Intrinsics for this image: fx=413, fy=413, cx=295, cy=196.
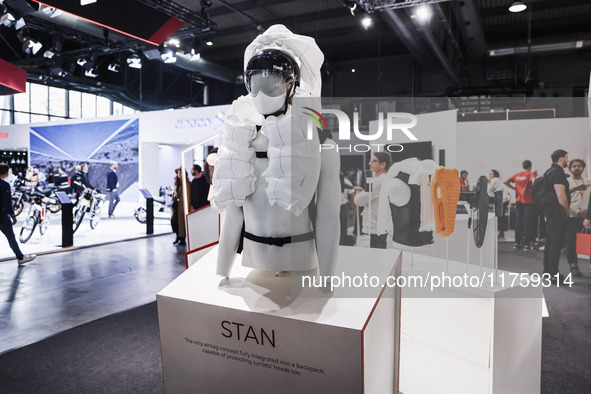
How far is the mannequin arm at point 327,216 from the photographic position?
1.33m

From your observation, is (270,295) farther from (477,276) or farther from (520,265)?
(520,265)

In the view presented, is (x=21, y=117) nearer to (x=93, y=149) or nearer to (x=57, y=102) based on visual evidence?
(x=57, y=102)

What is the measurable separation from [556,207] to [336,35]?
Result: 8.16m

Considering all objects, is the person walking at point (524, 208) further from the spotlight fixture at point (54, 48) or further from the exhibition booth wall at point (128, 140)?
the spotlight fixture at point (54, 48)

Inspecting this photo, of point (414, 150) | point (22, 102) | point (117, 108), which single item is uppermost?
point (117, 108)

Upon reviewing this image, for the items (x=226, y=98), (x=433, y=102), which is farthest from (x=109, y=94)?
(x=433, y=102)

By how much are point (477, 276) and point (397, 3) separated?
4.20 m

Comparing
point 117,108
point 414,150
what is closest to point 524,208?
point 414,150

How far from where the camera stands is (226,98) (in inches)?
696

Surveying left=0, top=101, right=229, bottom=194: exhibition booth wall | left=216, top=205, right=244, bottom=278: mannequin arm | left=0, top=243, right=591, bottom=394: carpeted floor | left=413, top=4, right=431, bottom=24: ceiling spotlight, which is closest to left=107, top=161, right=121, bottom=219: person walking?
left=0, top=101, right=229, bottom=194: exhibition booth wall

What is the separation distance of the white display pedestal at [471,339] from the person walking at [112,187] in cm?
908

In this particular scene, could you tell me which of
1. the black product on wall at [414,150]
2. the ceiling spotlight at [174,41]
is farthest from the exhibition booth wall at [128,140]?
the black product on wall at [414,150]

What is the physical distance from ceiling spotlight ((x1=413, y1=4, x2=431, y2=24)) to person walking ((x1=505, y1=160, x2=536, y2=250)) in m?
2.68

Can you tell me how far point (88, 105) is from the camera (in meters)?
16.2
